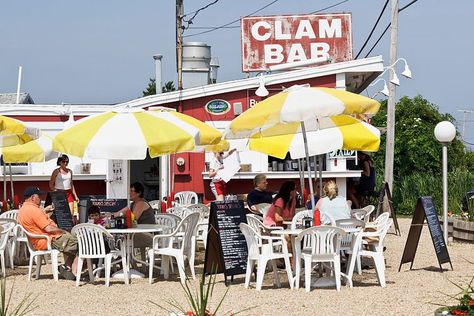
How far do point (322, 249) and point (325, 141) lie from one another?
4.64 m

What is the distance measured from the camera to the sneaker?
13.0 m

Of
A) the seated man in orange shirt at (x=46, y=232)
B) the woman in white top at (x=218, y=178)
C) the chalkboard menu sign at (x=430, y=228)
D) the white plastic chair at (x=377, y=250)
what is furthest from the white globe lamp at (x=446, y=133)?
the seated man in orange shirt at (x=46, y=232)

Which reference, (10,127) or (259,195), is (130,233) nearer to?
(10,127)

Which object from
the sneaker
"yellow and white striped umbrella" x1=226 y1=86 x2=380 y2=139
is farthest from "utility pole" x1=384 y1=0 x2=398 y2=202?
the sneaker

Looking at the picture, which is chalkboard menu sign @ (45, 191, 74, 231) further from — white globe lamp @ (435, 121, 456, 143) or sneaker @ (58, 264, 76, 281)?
white globe lamp @ (435, 121, 456, 143)

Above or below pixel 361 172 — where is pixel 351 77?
above

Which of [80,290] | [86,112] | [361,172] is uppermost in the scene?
[86,112]

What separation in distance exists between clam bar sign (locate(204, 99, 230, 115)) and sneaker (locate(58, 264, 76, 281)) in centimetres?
942

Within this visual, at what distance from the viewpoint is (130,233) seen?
12.9 m

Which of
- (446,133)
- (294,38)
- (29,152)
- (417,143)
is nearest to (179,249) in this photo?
(446,133)

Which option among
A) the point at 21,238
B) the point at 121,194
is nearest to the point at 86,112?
the point at 121,194

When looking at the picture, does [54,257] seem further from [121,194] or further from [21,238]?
[121,194]

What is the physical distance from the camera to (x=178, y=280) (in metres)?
12.9

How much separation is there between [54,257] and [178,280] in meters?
1.54
